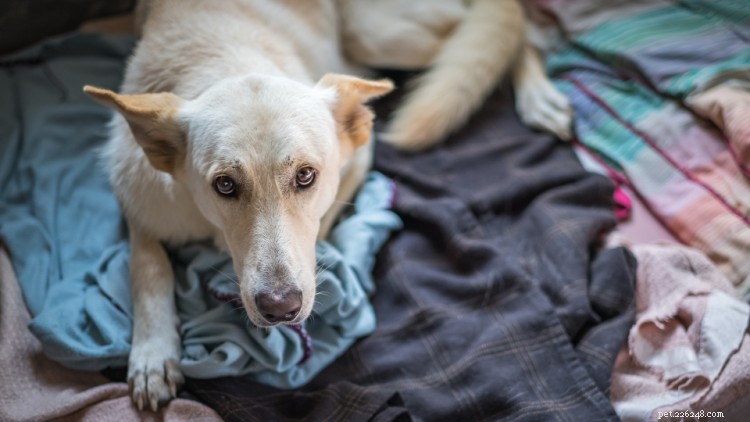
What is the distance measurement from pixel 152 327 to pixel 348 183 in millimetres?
748

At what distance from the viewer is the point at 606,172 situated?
2.24 metres

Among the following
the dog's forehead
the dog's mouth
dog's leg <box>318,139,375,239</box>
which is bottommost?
the dog's mouth

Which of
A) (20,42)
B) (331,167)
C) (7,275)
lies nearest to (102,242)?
(7,275)

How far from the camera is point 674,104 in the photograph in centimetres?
215

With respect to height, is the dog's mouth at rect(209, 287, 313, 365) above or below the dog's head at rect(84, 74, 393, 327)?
below

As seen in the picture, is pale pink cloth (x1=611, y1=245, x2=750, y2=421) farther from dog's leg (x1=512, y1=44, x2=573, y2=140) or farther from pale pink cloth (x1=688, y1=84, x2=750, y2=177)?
dog's leg (x1=512, y1=44, x2=573, y2=140)

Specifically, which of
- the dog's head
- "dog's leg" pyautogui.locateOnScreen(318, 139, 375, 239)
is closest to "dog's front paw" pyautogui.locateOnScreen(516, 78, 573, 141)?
"dog's leg" pyautogui.locateOnScreen(318, 139, 375, 239)

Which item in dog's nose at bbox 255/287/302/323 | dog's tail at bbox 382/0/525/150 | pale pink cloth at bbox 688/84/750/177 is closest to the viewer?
dog's nose at bbox 255/287/302/323

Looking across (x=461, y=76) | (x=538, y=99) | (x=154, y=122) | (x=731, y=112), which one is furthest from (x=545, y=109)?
(x=154, y=122)

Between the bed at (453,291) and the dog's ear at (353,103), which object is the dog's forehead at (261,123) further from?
the bed at (453,291)

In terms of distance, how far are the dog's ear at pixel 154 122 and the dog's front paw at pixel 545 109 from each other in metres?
1.35

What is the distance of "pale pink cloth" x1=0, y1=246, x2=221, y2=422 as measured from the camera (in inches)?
62.2

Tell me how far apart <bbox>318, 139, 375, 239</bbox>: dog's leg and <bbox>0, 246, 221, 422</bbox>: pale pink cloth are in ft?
2.13

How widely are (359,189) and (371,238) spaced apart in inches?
9.9
